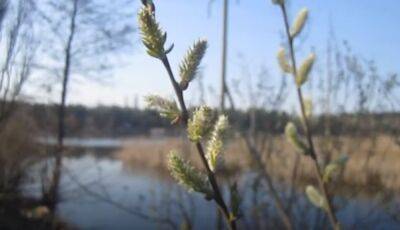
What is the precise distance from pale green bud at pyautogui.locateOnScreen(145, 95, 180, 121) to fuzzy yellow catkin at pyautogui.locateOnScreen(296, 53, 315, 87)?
542 millimetres

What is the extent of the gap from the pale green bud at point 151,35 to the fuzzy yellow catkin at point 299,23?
599 millimetres

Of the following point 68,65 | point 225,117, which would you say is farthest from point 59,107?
point 225,117

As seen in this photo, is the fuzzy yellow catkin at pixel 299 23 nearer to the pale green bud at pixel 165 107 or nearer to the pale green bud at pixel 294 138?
the pale green bud at pixel 294 138

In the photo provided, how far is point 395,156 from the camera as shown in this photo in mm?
9125

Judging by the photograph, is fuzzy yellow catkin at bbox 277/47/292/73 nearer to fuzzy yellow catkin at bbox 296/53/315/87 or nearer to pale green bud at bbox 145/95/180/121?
fuzzy yellow catkin at bbox 296/53/315/87

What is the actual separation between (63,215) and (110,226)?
4.70ft

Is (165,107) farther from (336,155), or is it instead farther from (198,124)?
(336,155)

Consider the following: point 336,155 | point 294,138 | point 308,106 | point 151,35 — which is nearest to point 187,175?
point 151,35

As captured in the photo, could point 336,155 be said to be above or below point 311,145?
below

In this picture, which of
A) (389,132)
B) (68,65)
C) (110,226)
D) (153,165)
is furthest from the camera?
(153,165)

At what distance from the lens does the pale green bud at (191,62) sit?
582 mm

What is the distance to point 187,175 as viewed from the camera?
604 mm

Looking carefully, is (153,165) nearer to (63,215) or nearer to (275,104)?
(63,215)

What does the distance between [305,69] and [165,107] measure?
0.55 m
